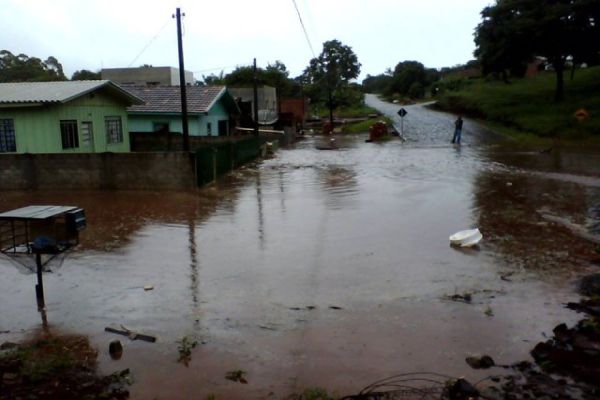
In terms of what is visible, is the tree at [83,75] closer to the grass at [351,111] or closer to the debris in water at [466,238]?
the grass at [351,111]

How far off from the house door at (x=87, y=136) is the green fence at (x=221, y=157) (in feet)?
16.5

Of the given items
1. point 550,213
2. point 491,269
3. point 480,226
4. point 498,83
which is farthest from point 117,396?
point 498,83

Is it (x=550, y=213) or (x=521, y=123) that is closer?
(x=550, y=213)

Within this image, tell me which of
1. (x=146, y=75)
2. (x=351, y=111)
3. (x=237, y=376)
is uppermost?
(x=146, y=75)

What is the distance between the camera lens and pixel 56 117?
21859 mm

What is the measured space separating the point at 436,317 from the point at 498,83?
211 ft

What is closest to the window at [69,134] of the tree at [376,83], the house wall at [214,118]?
the house wall at [214,118]

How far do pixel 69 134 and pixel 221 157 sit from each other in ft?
20.6

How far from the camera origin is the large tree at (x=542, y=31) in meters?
36.6

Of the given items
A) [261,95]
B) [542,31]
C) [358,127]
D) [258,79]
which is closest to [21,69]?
[258,79]

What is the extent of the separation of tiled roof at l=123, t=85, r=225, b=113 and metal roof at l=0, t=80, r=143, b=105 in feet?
19.4

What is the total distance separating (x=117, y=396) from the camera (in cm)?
545

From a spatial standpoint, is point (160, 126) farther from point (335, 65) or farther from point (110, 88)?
point (335, 65)

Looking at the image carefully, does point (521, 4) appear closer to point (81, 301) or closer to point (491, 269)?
point (491, 269)
